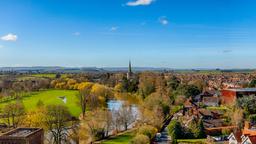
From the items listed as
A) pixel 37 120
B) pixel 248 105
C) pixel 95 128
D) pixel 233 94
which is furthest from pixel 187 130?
pixel 233 94

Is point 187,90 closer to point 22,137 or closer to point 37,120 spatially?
point 37,120

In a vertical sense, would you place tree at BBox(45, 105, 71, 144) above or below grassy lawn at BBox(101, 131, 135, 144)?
above

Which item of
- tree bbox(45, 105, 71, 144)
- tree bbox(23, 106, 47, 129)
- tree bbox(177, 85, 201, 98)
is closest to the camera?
tree bbox(45, 105, 71, 144)

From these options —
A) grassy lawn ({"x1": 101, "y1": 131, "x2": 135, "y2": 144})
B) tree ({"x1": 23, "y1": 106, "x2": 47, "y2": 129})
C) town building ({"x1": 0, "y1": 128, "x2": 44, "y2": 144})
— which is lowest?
grassy lawn ({"x1": 101, "y1": 131, "x2": 135, "y2": 144})

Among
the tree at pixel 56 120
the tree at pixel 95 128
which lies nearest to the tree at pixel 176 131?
the tree at pixel 95 128

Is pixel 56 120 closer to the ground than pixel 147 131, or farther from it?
farther from it

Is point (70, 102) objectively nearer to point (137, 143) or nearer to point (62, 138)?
point (62, 138)

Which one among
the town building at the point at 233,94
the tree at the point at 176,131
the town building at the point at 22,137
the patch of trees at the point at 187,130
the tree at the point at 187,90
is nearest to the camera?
the town building at the point at 22,137

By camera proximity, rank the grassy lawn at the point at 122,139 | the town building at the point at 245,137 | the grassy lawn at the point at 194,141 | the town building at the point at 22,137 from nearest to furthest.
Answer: the town building at the point at 22,137 → the town building at the point at 245,137 → the grassy lawn at the point at 122,139 → the grassy lawn at the point at 194,141

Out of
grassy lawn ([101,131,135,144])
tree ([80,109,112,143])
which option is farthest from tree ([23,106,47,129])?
grassy lawn ([101,131,135,144])

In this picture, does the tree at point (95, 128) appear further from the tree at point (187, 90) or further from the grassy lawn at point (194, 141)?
the tree at point (187, 90)

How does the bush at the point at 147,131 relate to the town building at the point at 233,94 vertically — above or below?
below

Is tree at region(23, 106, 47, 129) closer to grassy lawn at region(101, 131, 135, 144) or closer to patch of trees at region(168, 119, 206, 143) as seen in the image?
grassy lawn at region(101, 131, 135, 144)
